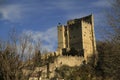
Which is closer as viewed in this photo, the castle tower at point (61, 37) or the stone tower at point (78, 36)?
the stone tower at point (78, 36)

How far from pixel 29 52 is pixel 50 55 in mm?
39739

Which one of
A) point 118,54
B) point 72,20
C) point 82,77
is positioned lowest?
point 82,77

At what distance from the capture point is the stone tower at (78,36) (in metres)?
76.1

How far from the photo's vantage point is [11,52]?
28.8 meters

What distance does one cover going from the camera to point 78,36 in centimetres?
7719

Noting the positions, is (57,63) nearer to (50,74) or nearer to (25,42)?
(50,74)

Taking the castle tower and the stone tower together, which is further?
the castle tower

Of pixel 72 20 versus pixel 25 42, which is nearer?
pixel 25 42

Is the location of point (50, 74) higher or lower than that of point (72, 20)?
lower

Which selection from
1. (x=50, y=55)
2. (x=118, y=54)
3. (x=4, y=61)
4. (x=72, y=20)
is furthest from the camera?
(x=72, y=20)

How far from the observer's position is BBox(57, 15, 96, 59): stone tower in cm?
7606

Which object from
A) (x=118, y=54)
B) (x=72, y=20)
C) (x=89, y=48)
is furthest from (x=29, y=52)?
(x=72, y=20)

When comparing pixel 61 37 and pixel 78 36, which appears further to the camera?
pixel 61 37

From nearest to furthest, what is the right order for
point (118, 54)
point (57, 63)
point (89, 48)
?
point (118, 54)
point (57, 63)
point (89, 48)
